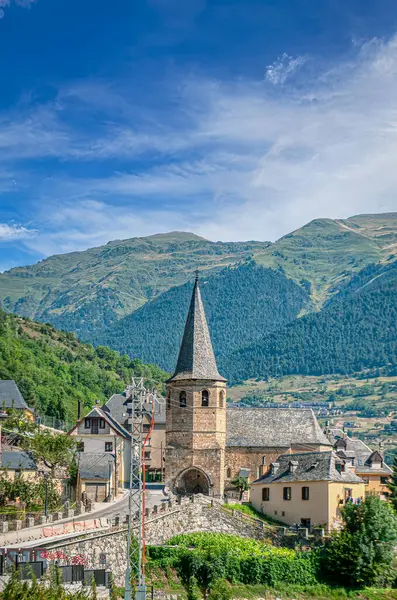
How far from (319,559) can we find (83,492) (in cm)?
2327

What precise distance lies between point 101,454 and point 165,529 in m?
21.1

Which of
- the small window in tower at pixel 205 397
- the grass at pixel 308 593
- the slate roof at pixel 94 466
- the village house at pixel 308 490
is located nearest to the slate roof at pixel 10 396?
the slate roof at pixel 94 466

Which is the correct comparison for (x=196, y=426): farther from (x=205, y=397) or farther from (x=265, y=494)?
(x=265, y=494)

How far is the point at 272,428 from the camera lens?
104 meters

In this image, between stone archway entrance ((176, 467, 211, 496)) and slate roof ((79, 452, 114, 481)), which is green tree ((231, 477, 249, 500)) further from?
slate roof ((79, 452, 114, 481))

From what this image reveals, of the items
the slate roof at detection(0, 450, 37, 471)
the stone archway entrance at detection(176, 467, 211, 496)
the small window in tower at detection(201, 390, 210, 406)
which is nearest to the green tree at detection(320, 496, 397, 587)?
the stone archway entrance at detection(176, 467, 211, 496)

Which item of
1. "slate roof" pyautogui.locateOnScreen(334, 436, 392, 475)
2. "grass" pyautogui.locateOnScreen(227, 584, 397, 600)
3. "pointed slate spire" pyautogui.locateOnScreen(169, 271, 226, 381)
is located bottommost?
"grass" pyautogui.locateOnScreen(227, 584, 397, 600)

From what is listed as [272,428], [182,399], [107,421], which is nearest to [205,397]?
[182,399]

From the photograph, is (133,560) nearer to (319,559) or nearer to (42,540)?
(42,540)

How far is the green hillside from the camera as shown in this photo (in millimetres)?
146000

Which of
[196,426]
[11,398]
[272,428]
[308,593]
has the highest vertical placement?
[11,398]

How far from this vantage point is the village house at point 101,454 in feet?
301

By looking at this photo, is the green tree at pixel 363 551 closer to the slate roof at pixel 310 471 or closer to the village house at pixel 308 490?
the village house at pixel 308 490

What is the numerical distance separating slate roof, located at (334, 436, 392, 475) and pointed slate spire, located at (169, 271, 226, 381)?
19134 mm
